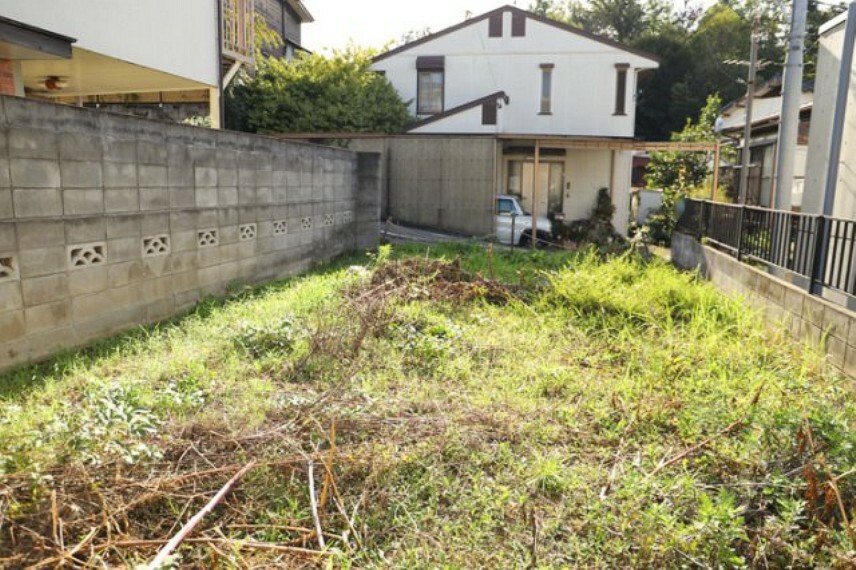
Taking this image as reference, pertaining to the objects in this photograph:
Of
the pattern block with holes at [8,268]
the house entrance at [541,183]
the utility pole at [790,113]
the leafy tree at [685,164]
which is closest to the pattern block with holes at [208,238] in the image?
the pattern block with holes at [8,268]

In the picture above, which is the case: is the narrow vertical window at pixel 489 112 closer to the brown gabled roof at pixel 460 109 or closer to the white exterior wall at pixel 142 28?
the brown gabled roof at pixel 460 109

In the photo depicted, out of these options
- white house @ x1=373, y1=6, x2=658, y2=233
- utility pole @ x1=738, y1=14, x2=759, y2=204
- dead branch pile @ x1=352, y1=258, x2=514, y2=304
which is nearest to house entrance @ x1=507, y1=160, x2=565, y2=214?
white house @ x1=373, y1=6, x2=658, y2=233

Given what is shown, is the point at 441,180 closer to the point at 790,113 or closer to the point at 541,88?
the point at 541,88

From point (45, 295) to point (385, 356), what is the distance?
2530 millimetres

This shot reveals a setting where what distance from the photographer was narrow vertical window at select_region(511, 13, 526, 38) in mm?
18391

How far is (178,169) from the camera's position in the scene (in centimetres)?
600

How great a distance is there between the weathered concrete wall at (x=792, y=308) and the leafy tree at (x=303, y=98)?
11.0m

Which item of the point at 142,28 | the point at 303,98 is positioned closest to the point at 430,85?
the point at 303,98

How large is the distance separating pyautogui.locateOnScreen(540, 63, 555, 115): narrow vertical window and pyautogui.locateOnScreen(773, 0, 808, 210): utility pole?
1037 cm

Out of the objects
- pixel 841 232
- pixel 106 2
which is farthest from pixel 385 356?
pixel 106 2

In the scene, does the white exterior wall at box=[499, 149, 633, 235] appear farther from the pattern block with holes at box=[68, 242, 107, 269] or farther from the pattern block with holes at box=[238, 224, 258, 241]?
the pattern block with holes at box=[68, 242, 107, 269]

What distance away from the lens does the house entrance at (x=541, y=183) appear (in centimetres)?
1867

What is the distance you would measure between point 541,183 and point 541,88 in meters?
2.86

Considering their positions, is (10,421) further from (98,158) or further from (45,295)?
(98,158)
